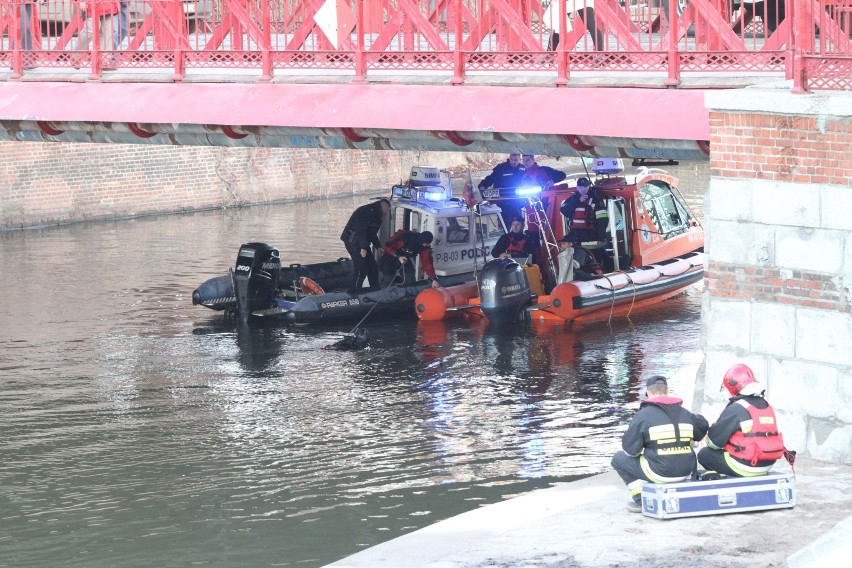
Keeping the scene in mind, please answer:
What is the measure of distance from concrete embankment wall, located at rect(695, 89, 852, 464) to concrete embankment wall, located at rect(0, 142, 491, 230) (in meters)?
22.7

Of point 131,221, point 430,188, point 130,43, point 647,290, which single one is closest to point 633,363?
point 647,290

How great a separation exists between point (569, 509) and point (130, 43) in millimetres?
9628

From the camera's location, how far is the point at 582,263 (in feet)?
73.7

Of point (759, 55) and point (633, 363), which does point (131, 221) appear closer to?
point (633, 363)

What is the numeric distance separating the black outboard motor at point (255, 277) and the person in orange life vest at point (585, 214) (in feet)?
14.6

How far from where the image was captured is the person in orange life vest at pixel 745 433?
10.7 metres

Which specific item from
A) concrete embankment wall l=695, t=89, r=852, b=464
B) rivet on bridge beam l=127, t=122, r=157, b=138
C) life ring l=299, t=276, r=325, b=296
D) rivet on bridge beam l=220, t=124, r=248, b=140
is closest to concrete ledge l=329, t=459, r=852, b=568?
concrete embankment wall l=695, t=89, r=852, b=464

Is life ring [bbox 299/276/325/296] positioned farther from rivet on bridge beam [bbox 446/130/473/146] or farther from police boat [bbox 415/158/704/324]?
rivet on bridge beam [bbox 446/130/473/146]

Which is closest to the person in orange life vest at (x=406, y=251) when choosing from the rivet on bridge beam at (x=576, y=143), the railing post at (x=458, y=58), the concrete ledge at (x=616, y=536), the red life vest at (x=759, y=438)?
the railing post at (x=458, y=58)

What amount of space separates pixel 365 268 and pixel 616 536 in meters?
12.7

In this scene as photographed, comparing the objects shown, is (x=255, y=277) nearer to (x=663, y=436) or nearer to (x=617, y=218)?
(x=617, y=218)

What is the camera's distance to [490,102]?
597 inches

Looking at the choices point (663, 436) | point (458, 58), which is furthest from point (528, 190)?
point (663, 436)

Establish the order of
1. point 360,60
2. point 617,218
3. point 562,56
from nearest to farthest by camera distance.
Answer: point 562,56, point 360,60, point 617,218
